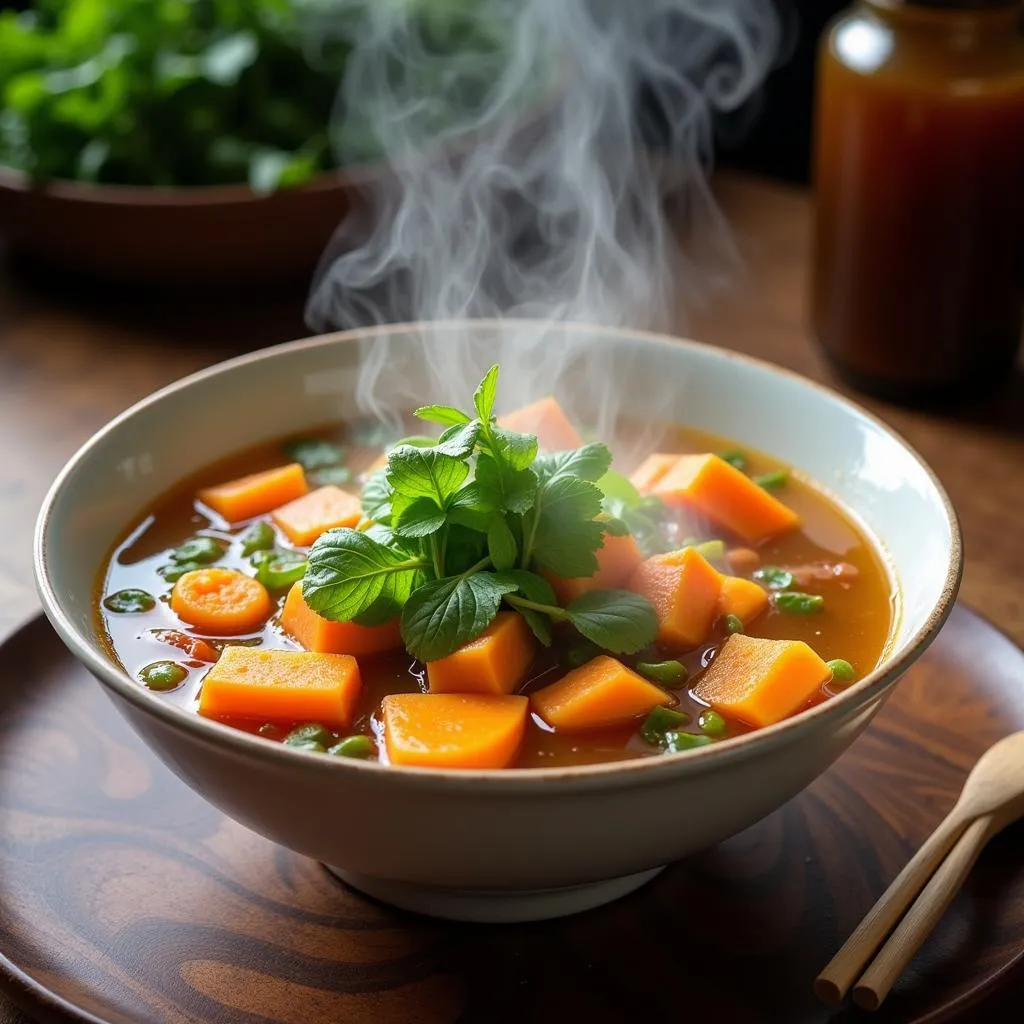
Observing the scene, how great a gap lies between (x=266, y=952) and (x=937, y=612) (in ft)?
3.34

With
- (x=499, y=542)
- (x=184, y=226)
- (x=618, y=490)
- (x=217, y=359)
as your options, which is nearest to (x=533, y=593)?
(x=499, y=542)

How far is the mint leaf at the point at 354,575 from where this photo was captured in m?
2.00

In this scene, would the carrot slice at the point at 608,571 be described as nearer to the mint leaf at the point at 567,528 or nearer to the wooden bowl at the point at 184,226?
the mint leaf at the point at 567,528

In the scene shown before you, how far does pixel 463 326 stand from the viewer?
2.75 m

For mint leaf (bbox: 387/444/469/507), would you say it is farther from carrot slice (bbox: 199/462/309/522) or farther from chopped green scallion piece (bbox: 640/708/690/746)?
carrot slice (bbox: 199/462/309/522)

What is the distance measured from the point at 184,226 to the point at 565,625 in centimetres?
212

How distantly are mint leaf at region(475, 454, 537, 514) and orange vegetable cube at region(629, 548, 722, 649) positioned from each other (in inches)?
10.4

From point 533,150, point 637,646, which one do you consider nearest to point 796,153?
point 533,150

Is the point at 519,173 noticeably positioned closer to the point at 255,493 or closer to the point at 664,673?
the point at 255,493

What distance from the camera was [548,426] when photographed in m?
2.54

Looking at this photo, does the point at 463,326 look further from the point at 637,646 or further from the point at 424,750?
the point at 424,750

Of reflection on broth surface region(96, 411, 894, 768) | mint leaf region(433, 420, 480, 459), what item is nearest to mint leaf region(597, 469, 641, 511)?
reflection on broth surface region(96, 411, 894, 768)

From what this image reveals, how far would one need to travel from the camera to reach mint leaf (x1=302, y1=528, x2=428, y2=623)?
2.00 meters

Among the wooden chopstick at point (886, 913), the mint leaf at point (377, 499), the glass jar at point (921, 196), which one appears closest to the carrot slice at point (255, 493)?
the mint leaf at point (377, 499)
